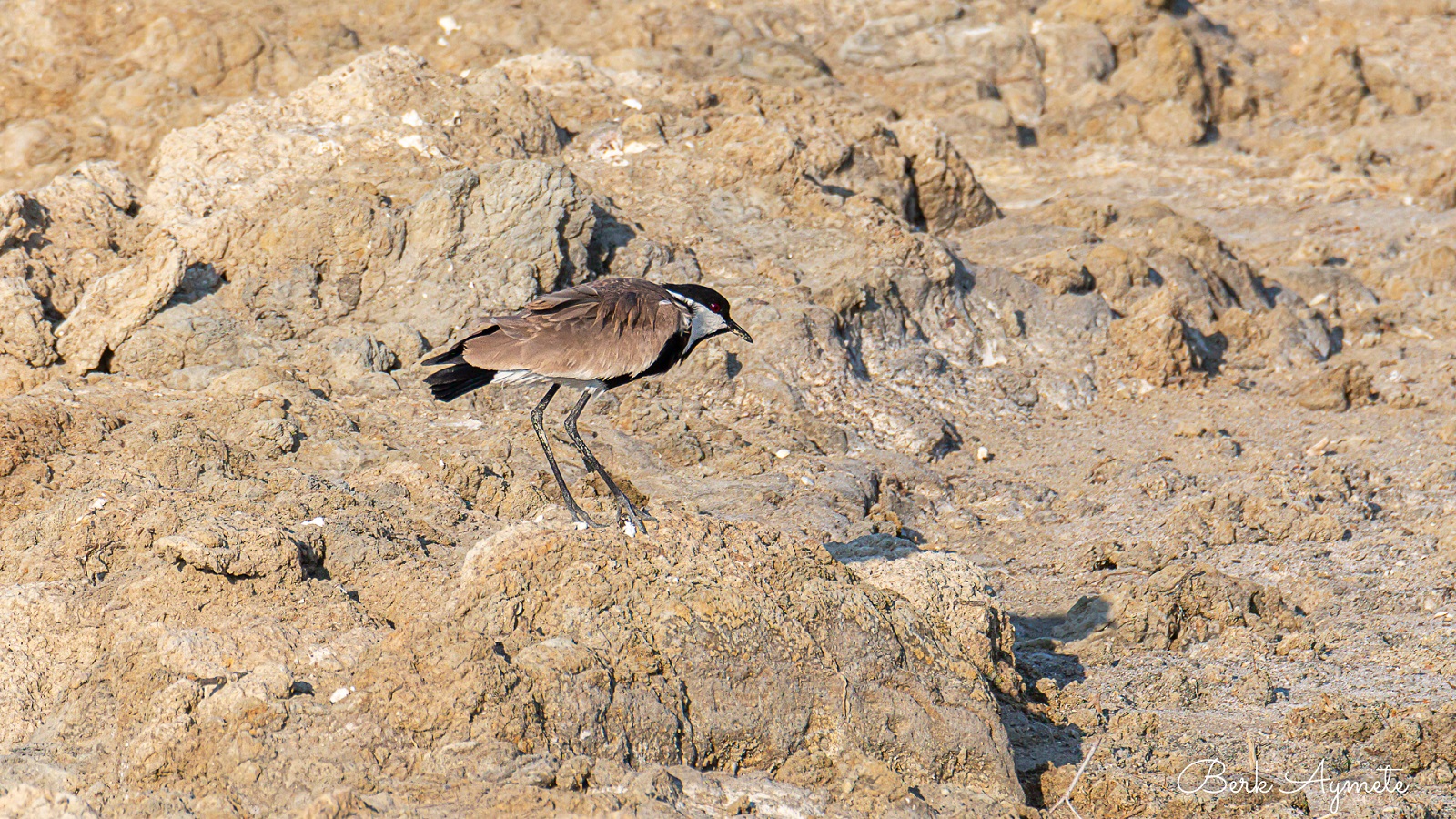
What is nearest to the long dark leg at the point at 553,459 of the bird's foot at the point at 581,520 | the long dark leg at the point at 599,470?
the bird's foot at the point at 581,520

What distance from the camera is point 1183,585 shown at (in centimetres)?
651

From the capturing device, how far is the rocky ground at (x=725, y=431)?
458 cm

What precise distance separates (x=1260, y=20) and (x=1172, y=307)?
28.9 feet

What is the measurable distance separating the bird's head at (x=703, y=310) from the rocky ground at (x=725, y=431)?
904mm

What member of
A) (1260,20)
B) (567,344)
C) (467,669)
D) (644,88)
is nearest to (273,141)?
(644,88)

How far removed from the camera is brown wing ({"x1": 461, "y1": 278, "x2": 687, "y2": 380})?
18.2 ft

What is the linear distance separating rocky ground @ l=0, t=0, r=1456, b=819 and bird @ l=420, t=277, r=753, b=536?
80 centimetres

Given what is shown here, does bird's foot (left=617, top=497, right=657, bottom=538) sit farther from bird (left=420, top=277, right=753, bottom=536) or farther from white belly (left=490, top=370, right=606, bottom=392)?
white belly (left=490, top=370, right=606, bottom=392)

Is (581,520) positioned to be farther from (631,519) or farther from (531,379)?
(531,379)

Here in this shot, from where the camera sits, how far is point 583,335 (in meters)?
5.66
